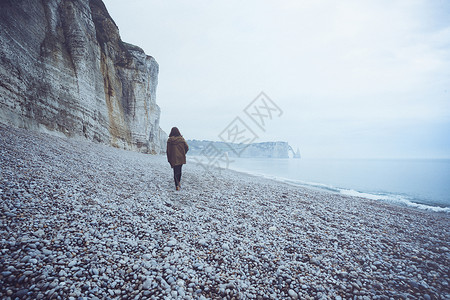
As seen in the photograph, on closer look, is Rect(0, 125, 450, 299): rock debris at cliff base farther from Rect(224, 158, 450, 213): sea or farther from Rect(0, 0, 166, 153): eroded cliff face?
Rect(224, 158, 450, 213): sea

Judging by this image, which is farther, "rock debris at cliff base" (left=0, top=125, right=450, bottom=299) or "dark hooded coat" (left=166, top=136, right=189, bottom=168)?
"dark hooded coat" (left=166, top=136, right=189, bottom=168)

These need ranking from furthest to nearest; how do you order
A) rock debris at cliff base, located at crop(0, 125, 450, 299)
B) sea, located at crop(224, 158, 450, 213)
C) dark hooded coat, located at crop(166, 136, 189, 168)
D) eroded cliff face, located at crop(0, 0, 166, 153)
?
sea, located at crop(224, 158, 450, 213) < eroded cliff face, located at crop(0, 0, 166, 153) < dark hooded coat, located at crop(166, 136, 189, 168) < rock debris at cliff base, located at crop(0, 125, 450, 299)

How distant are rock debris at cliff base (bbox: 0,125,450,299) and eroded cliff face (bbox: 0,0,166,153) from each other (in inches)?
354

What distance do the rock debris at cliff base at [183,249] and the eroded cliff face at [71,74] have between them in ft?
29.5

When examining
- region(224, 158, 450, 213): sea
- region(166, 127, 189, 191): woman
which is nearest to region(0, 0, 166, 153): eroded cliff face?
region(166, 127, 189, 191): woman

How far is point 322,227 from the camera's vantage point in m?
6.31

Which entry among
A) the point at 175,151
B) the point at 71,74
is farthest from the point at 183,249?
the point at 71,74

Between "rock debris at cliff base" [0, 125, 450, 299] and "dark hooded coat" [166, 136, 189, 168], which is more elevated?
"dark hooded coat" [166, 136, 189, 168]

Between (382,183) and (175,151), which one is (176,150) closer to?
(175,151)

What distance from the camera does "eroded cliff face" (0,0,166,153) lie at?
498 inches

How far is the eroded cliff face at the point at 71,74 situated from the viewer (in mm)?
12648

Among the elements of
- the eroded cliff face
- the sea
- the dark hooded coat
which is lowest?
the sea

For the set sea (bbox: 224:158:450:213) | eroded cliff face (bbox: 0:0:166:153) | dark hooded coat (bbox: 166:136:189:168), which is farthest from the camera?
sea (bbox: 224:158:450:213)

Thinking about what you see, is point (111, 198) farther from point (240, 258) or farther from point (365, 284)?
point (365, 284)
